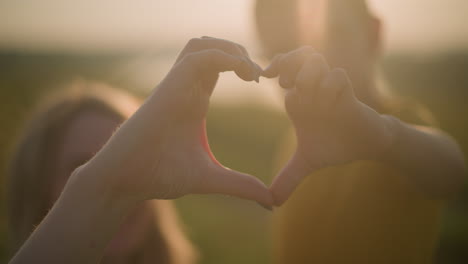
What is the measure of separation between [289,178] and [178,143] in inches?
16.6

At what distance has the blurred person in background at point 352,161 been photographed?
1.09 metres

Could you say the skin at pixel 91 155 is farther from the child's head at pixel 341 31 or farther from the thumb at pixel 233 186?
the child's head at pixel 341 31

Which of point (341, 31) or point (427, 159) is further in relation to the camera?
point (341, 31)

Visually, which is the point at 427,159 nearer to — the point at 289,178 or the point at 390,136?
the point at 390,136

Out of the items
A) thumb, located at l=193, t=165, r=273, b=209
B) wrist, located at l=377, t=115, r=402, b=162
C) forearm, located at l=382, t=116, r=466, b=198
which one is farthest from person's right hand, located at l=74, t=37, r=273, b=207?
forearm, located at l=382, t=116, r=466, b=198

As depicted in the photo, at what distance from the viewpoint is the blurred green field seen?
5.68 metres

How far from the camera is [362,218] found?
203 cm

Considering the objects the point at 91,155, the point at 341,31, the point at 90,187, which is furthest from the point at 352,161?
the point at 91,155

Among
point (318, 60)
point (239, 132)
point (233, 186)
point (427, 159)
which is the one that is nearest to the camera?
point (318, 60)

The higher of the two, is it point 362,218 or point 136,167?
point 136,167

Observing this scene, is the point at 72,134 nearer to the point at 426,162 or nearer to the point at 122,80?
the point at 426,162

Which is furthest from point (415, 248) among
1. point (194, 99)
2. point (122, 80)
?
point (122, 80)

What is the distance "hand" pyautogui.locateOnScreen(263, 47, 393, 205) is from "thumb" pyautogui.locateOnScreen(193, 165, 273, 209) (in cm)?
5

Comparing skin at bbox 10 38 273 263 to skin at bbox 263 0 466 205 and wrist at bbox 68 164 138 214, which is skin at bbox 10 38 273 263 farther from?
skin at bbox 263 0 466 205
